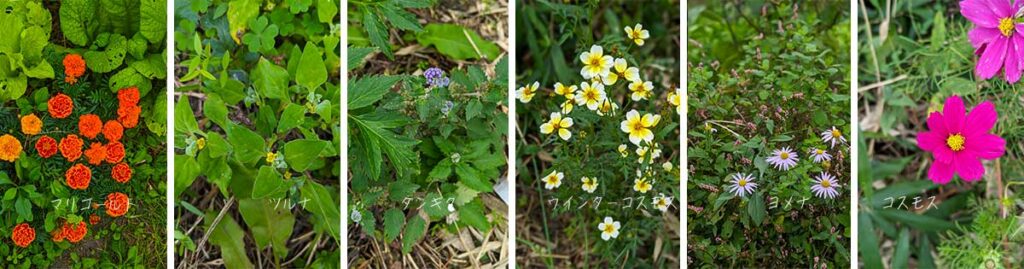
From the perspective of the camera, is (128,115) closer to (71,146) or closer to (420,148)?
(71,146)

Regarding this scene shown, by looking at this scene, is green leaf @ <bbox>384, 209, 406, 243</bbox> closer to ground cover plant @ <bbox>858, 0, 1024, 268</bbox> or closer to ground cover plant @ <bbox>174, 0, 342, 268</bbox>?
ground cover plant @ <bbox>174, 0, 342, 268</bbox>

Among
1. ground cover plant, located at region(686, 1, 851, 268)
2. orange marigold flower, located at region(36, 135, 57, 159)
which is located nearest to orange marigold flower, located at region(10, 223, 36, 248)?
orange marigold flower, located at region(36, 135, 57, 159)

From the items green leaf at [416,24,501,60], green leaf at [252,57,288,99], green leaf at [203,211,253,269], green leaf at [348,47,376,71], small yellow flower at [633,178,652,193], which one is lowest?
green leaf at [203,211,253,269]

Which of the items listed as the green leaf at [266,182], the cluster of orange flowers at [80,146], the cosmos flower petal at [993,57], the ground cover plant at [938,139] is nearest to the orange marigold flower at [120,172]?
the cluster of orange flowers at [80,146]

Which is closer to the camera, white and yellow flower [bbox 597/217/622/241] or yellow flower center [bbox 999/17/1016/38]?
yellow flower center [bbox 999/17/1016/38]

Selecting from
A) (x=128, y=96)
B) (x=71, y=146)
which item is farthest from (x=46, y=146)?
(x=128, y=96)
